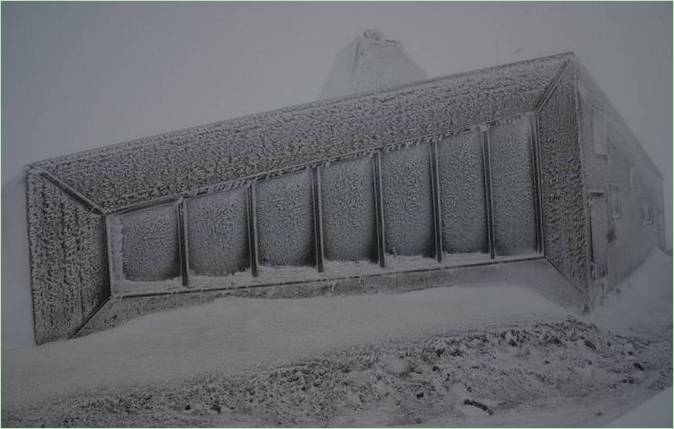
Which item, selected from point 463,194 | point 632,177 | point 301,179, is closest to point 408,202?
point 463,194

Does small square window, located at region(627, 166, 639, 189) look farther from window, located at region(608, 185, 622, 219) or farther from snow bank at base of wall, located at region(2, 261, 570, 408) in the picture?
snow bank at base of wall, located at region(2, 261, 570, 408)

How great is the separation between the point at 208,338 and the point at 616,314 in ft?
4.12

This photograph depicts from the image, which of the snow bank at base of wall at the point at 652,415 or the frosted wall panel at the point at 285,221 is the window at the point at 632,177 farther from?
the frosted wall panel at the point at 285,221

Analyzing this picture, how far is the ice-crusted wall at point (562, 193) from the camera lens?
1.32 metres

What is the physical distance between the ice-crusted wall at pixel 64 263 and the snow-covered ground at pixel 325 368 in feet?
0.24

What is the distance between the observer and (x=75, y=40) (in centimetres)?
129

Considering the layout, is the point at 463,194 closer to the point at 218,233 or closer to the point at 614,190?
the point at 614,190

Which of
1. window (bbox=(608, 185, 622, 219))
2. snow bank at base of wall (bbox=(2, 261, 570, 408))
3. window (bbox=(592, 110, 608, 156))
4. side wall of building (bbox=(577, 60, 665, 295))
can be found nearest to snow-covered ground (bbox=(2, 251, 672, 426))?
snow bank at base of wall (bbox=(2, 261, 570, 408))

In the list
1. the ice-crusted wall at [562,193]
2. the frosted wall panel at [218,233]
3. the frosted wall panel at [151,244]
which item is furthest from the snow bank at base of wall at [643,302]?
the frosted wall panel at [151,244]

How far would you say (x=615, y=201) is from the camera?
1.44 m

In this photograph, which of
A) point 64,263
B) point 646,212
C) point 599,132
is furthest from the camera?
point 646,212

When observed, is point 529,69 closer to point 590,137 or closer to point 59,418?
point 590,137

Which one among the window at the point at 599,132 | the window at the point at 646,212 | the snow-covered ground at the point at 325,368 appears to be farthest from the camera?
the window at the point at 646,212

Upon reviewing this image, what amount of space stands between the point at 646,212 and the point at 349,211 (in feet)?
3.50
